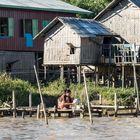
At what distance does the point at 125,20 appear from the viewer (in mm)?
45906

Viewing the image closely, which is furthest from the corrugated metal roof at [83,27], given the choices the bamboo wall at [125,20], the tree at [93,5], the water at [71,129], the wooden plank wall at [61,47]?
the tree at [93,5]

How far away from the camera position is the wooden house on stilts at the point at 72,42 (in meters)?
44.1

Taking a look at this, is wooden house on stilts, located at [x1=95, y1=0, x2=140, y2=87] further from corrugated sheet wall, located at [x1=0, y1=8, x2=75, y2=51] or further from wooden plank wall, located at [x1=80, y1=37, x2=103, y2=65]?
corrugated sheet wall, located at [x1=0, y1=8, x2=75, y2=51]

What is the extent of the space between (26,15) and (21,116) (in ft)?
43.9

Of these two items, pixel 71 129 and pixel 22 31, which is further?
pixel 22 31

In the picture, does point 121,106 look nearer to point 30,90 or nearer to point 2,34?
point 30,90

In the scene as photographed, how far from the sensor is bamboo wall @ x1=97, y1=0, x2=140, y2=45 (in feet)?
149

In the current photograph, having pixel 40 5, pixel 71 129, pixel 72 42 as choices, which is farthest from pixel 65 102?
pixel 40 5

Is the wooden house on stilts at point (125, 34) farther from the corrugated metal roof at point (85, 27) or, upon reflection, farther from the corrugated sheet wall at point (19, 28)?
the corrugated sheet wall at point (19, 28)

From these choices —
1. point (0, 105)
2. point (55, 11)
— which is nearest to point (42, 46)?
point (55, 11)

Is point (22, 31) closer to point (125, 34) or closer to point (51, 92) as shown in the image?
point (125, 34)

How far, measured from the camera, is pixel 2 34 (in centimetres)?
4703

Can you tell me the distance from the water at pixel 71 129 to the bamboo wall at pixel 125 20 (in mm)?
11157

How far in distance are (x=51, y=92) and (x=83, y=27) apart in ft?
17.6
